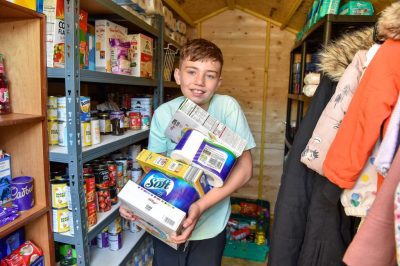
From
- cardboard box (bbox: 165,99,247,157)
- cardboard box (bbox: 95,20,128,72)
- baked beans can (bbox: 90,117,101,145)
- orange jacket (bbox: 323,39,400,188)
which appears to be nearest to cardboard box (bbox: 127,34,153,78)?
cardboard box (bbox: 95,20,128,72)

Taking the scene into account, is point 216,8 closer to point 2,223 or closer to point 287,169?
point 287,169

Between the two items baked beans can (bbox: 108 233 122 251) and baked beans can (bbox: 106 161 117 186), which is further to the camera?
baked beans can (bbox: 108 233 122 251)

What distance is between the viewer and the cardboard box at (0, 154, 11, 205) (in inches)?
42.9

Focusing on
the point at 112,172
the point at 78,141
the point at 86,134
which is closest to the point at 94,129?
the point at 86,134

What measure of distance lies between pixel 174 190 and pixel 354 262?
0.52 metres

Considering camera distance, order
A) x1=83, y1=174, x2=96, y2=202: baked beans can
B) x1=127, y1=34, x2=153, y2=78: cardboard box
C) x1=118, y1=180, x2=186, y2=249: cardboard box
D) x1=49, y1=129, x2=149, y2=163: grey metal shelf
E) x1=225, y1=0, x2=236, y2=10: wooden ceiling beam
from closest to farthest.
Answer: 1. x1=118, y1=180, x2=186, y2=249: cardboard box
2. x1=49, y1=129, x2=149, y2=163: grey metal shelf
3. x1=83, y1=174, x2=96, y2=202: baked beans can
4. x1=127, y1=34, x2=153, y2=78: cardboard box
5. x1=225, y1=0, x2=236, y2=10: wooden ceiling beam

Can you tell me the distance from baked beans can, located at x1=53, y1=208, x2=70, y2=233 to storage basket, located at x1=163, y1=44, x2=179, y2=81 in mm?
1298

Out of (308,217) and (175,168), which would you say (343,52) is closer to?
(308,217)

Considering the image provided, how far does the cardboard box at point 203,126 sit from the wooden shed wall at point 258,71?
95.1 inches

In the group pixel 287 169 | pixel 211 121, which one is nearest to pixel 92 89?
pixel 211 121

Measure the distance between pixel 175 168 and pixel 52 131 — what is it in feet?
2.10

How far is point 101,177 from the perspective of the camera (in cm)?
145

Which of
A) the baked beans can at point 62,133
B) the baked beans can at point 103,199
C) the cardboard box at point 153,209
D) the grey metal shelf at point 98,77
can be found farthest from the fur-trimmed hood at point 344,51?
the baked beans can at point 103,199

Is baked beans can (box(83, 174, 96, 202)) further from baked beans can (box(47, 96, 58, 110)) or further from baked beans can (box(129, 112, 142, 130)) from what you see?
baked beans can (box(129, 112, 142, 130))
